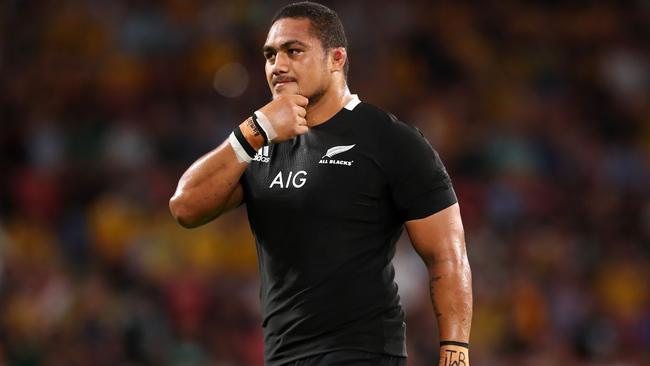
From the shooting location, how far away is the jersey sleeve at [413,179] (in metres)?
3.90

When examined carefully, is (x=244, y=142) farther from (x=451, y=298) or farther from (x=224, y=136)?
(x=224, y=136)

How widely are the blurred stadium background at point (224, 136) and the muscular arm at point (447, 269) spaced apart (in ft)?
14.8

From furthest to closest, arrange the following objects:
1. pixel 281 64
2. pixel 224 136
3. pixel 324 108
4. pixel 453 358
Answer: pixel 224 136
pixel 324 108
pixel 281 64
pixel 453 358

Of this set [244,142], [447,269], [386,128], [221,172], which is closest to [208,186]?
[221,172]

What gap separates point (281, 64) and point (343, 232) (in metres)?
0.61

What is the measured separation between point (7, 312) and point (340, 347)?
5884 mm

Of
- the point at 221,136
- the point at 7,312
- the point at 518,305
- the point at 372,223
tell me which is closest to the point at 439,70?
the point at 221,136

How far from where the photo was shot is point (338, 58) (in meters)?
4.14

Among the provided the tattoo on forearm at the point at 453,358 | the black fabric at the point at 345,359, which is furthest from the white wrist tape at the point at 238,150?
the tattoo on forearm at the point at 453,358

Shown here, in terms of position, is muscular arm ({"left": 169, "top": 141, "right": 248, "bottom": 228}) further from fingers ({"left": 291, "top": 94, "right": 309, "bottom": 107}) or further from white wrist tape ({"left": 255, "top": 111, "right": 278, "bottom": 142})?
fingers ({"left": 291, "top": 94, "right": 309, "bottom": 107})

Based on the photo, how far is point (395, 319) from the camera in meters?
3.94

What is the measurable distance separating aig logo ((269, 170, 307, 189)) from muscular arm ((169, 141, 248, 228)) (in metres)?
0.12

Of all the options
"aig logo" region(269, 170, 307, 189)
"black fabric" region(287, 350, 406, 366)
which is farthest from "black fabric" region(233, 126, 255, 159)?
"black fabric" region(287, 350, 406, 366)

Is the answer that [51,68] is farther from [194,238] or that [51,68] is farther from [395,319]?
[395,319]
